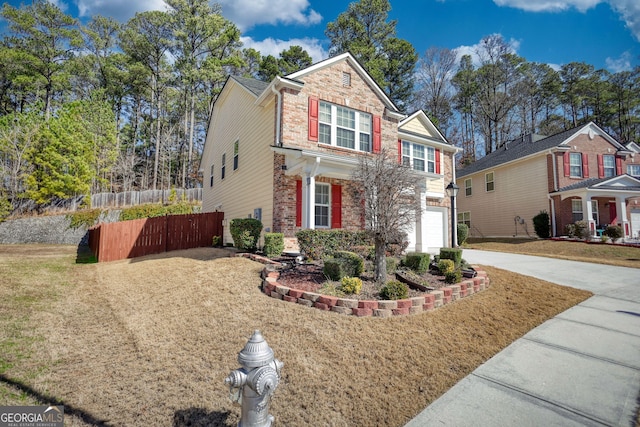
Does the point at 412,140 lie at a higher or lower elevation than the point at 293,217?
higher

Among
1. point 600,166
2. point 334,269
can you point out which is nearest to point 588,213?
point 600,166

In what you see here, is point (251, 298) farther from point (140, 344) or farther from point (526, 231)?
point (526, 231)

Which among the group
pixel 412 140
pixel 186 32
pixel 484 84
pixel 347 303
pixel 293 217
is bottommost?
pixel 347 303

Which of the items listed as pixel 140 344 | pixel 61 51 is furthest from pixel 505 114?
pixel 61 51

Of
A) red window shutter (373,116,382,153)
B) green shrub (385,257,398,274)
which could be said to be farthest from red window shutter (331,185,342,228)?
green shrub (385,257,398,274)

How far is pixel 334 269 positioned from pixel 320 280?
1.22 ft

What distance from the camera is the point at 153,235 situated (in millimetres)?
12047

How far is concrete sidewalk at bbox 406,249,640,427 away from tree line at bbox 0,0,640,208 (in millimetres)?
23630

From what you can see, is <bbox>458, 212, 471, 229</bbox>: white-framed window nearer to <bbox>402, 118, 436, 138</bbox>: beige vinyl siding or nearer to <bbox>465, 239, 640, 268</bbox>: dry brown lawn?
<bbox>465, 239, 640, 268</bbox>: dry brown lawn

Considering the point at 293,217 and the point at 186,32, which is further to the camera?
the point at 186,32

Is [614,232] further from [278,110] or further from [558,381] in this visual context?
[278,110]

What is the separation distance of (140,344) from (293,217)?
20.5 ft

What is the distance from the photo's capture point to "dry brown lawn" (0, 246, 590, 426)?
263 cm

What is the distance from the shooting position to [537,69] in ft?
107
